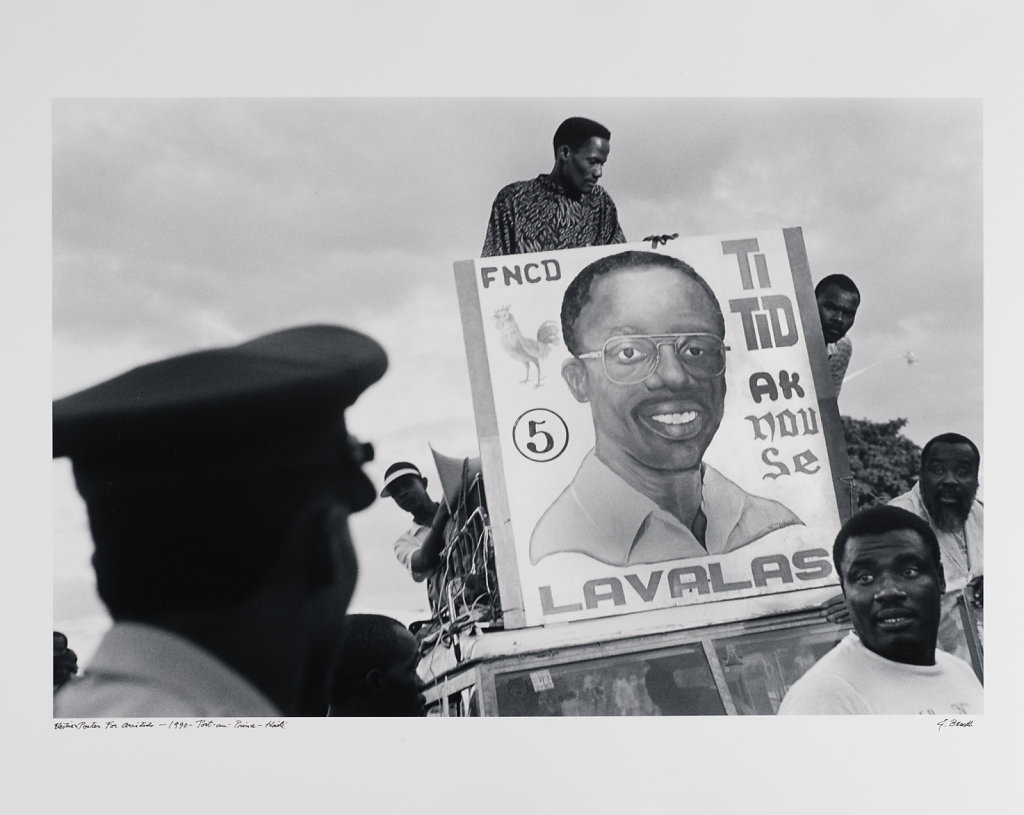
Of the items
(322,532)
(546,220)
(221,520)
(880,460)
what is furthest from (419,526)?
(880,460)

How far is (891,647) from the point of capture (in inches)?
115

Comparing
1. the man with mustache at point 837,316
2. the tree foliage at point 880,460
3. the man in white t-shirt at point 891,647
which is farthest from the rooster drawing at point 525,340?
the man in white t-shirt at point 891,647

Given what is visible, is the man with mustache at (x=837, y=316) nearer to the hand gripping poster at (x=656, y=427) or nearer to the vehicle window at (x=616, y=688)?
the hand gripping poster at (x=656, y=427)

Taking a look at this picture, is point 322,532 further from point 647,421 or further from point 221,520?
point 647,421

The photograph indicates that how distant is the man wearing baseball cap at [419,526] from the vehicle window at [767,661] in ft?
2.67

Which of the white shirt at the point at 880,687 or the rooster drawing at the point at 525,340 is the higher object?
the rooster drawing at the point at 525,340

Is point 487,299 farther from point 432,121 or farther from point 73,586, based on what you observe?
point 73,586

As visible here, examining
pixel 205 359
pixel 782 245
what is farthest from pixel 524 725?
pixel 782 245

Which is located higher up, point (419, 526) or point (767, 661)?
point (419, 526)

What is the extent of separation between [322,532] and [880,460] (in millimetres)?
1593

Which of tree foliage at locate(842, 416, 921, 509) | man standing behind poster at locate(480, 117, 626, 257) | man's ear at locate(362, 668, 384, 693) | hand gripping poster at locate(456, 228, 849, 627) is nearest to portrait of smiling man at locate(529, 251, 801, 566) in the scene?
hand gripping poster at locate(456, 228, 849, 627)

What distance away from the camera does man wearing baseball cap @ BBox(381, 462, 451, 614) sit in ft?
9.68

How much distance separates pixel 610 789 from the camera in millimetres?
2867

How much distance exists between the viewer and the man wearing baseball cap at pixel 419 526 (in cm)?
295
